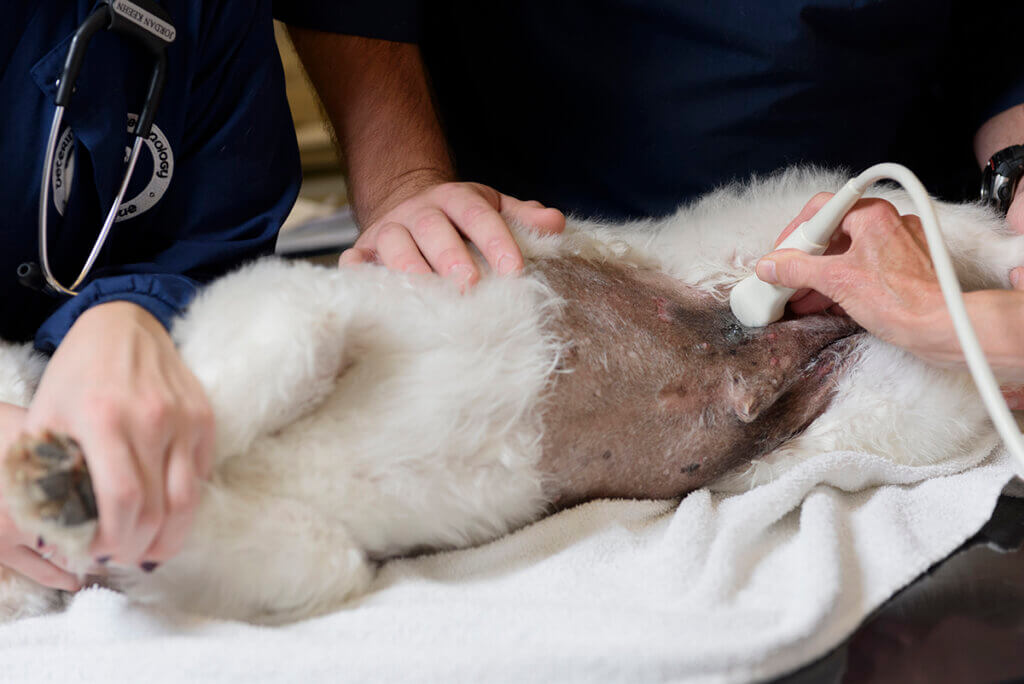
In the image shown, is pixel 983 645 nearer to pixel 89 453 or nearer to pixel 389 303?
pixel 389 303

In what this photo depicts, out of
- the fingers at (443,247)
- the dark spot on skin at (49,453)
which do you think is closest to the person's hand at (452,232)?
the fingers at (443,247)

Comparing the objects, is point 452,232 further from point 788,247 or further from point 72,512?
point 72,512

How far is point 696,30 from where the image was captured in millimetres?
1345

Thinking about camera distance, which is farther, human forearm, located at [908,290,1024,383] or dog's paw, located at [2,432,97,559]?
human forearm, located at [908,290,1024,383]

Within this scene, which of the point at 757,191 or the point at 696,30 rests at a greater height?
the point at 696,30

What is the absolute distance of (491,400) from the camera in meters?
0.90

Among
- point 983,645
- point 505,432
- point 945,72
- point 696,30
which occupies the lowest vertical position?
point 983,645

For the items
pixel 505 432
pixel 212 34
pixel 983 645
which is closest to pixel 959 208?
pixel 983 645

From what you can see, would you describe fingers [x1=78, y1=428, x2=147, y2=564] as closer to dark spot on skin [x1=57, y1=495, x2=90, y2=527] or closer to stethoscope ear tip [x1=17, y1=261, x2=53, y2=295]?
dark spot on skin [x1=57, y1=495, x2=90, y2=527]

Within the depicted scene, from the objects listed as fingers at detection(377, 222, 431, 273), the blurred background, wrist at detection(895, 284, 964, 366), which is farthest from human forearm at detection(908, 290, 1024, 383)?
the blurred background

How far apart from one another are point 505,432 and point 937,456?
1.89 feet

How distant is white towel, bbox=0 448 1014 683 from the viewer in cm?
73

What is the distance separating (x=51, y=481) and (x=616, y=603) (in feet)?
1.73

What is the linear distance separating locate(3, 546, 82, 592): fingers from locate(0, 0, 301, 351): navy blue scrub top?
25 cm
